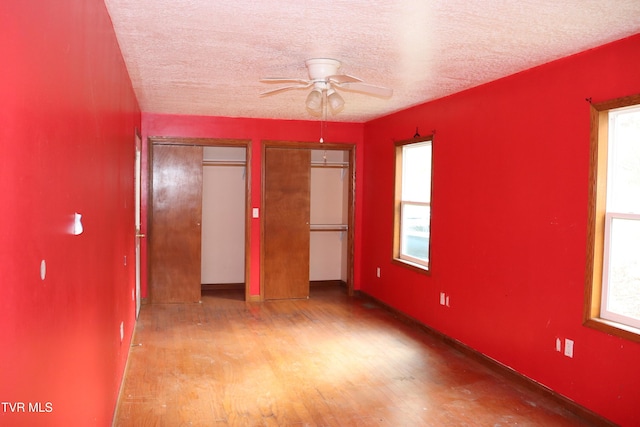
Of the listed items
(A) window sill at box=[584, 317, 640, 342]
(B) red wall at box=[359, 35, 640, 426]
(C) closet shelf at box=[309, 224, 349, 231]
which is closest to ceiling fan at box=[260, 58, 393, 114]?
(B) red wall at box=[359, 35, 640, 426]

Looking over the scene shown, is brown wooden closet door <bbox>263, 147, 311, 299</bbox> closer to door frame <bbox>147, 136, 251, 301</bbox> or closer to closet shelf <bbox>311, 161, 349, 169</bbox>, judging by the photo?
door frame <bbox>147, 136, 251, 301</bbox>

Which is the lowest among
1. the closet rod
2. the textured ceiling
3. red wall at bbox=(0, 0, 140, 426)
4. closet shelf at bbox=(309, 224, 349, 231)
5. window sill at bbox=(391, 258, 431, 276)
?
window sill at bbox=(391, 258, 431, 276)

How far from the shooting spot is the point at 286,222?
283 inches

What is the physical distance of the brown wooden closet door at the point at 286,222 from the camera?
280 inches

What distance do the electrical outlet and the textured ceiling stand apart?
191cm

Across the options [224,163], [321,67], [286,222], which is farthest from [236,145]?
[321,67]

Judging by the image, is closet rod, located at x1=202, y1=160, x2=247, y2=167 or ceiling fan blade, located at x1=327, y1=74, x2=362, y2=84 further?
closet rod, located at x1=202, y1=160, x2=247, y2=167

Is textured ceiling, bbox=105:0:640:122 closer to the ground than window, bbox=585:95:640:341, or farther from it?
farther from it

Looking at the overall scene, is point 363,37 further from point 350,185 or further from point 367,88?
point 350,185

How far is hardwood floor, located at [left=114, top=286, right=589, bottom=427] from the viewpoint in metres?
3.48

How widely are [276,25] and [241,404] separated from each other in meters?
2.44

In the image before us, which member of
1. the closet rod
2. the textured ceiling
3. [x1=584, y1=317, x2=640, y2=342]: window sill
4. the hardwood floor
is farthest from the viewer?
the closet rod

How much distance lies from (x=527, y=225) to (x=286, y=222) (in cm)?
373

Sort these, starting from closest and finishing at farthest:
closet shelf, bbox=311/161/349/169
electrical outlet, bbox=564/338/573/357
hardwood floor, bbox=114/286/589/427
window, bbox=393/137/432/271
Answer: hardwood floor, bbox=114/286/589/427 → electrical outlet, bbox=564/338/573/357 → window, bbox=393/137/432/271 → closet shelf, bbox=311/161/349/169
